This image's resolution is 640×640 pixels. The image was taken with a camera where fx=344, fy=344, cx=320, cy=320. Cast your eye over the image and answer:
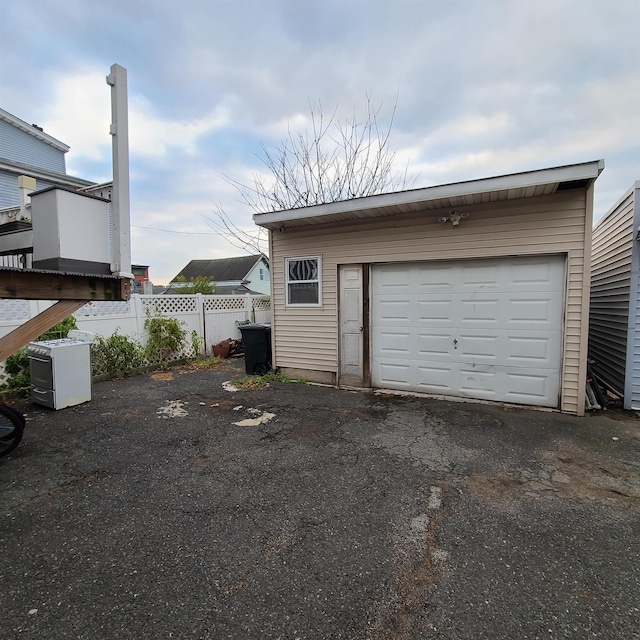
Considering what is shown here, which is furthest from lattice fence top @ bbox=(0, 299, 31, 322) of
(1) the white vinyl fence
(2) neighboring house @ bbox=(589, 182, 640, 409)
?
(2) neighboring house @ bbox=(589, 182, 640, 409)

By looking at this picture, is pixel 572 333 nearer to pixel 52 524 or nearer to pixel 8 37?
pixel 52 524

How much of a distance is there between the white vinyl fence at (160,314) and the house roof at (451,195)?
11.7ft

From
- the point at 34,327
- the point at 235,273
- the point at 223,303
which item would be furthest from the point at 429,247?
the point at 235,273

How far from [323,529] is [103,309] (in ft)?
21.7

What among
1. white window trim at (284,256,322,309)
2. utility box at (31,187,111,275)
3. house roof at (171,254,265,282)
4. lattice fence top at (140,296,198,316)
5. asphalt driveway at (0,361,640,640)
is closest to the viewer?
asphalt driveway at (0,361,640,640)

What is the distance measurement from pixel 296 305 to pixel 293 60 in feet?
18.5

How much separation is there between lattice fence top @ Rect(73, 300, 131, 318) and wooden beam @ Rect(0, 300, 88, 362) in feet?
12.8

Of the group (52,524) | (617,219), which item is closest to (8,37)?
(52,524)

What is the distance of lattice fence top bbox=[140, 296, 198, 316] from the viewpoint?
780 cm

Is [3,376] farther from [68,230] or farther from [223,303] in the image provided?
[223,303]

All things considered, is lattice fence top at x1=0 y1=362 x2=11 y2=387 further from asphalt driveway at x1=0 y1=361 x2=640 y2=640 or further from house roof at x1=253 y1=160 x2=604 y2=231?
house roof at x1=253 y1=160 x2=604 y2=231

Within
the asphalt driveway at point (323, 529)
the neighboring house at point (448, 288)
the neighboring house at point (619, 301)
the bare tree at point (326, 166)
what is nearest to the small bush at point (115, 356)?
the asphalt driveway at point (323, 529)

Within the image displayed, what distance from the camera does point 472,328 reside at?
16.9 feet

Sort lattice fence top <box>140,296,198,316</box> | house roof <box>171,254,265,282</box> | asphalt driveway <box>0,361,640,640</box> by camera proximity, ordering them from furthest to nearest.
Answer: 1. house roof <box>171,254,265,282</box>
2. lattice fence top <box>140,296,198,316</box>
3. asphalt driveway <box>0,361,640,640</box>
